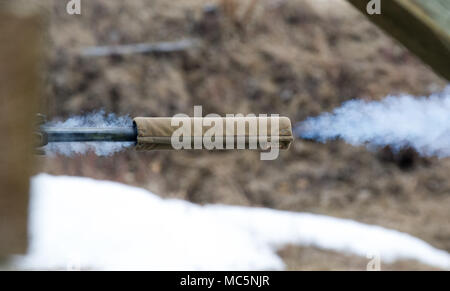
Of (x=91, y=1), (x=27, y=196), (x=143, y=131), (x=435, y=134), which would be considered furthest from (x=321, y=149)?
(x=27, y=196)

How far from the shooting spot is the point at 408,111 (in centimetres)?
145

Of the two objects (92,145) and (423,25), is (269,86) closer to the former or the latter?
(92,145)

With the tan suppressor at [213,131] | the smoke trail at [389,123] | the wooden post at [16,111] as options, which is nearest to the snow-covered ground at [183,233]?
the smoke trail at [389,123]

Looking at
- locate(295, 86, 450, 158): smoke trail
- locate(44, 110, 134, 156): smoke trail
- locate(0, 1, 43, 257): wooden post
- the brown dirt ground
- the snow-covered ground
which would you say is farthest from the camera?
the brown dirt ground

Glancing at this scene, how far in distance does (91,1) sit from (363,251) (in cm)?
123

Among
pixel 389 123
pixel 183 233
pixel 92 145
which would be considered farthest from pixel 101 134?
pixel 389 123

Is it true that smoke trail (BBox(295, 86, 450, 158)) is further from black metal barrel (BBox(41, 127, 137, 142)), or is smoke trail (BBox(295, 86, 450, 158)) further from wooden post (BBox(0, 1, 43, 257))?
wooden post (BBox(0, 1, 43, 257))

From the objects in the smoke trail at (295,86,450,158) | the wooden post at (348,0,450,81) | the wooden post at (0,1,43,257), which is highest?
the smoke trail at (295,86,450,158)

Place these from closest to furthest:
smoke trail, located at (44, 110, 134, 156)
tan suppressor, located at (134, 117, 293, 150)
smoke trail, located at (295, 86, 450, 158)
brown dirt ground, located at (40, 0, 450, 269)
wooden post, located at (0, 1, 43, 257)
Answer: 1. wooden post, located at (0, 1, 43, 257)
2. tan suppressor, located at (134, 117, 293, 150)
3. smoke trail, located at (44, 110, 134, 156)
4. smoke trail, located at (295, 86, 450, 158)
5. brown dirt ground, located at (40, 0, 450, 269)

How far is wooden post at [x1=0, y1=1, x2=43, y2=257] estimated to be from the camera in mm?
331

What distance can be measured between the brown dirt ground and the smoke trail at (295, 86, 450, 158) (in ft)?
0.21

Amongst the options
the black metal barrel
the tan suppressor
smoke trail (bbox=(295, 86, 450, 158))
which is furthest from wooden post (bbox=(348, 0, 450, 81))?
smoke trail (bbox=(295, 86, 450, 158))

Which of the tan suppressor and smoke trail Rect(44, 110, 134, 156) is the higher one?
smoke trail Rect(44, 110, 134, 156)

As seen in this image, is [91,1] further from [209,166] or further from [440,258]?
[440,258]
